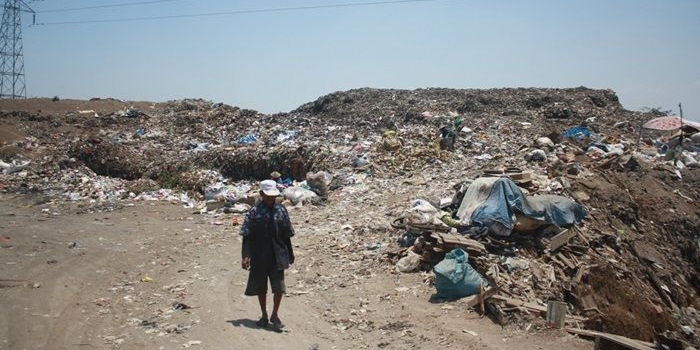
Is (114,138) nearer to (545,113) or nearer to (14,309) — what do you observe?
(14,309)

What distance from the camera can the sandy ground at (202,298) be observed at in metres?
4.29

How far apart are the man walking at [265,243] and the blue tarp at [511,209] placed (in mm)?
3118

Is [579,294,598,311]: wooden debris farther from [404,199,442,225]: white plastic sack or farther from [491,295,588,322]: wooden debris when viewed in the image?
[404,199,442,225]: white plastic sack

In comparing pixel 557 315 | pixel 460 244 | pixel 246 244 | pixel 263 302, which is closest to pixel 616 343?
pixel 557 315

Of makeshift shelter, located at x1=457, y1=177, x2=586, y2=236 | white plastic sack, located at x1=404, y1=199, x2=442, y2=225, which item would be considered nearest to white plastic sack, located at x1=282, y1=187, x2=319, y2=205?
white plastic sack, located at x1=404, y1=199, x2=442, y2=225

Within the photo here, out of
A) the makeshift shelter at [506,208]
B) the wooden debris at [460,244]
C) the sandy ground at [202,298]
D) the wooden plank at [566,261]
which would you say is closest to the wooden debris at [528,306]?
the sandy ground at [202,298]

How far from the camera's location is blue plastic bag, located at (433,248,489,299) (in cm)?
523

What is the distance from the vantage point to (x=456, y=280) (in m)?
5.22

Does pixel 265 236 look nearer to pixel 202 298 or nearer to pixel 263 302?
pixel 263 302

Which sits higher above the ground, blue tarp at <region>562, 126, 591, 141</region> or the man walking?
blue tarp at <region>562, 126, 591, 141</region>

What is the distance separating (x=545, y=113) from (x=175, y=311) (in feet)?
49.8

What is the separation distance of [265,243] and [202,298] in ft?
4.78

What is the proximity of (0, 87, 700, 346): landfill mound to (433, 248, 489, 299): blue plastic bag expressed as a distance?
0.25 meters

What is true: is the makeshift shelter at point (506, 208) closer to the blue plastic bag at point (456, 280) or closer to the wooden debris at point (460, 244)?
the wooden debris at point (460, 244)
